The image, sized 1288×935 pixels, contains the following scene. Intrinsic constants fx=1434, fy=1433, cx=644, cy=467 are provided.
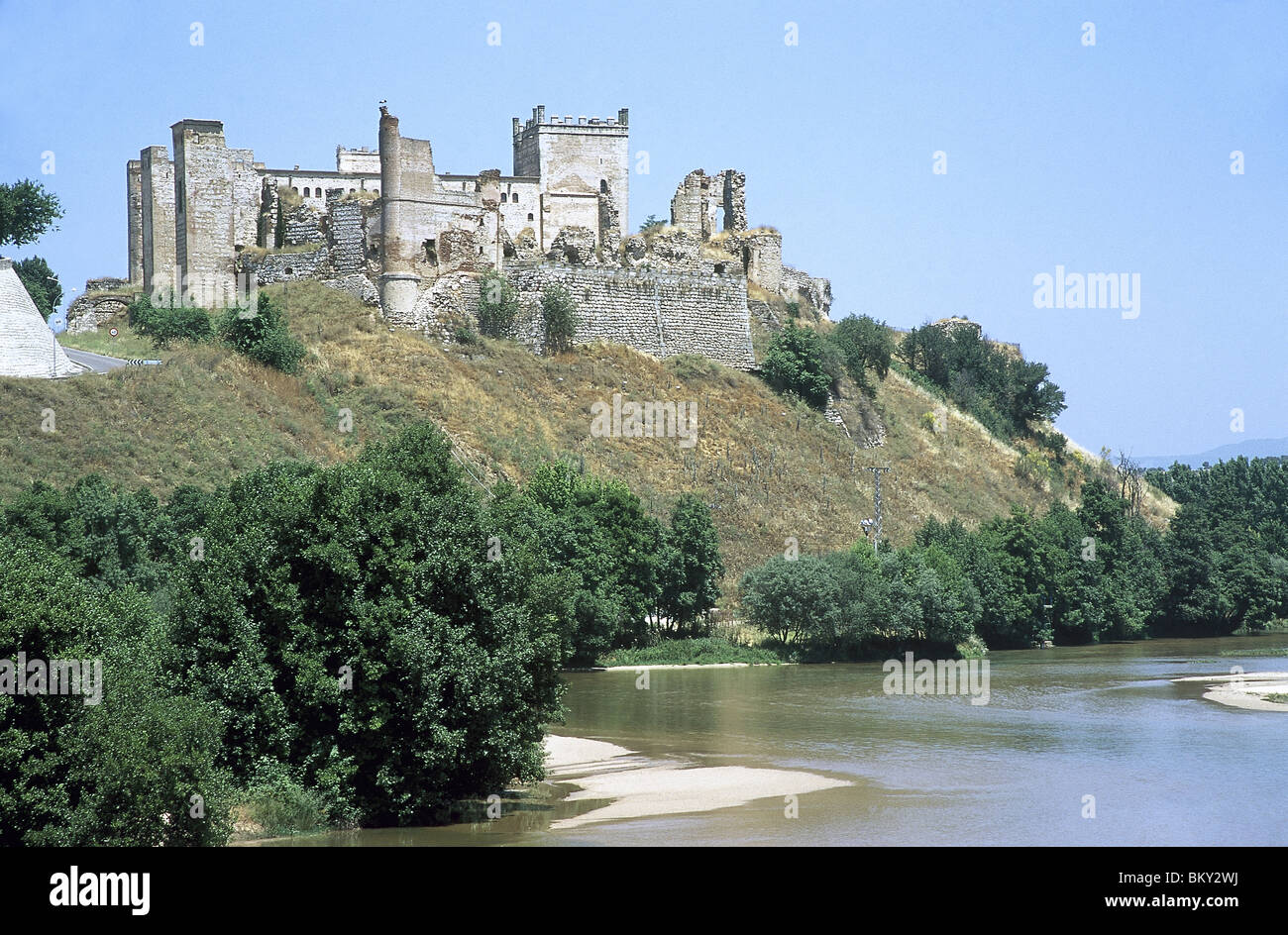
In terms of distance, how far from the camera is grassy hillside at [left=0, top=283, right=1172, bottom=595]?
44812mm

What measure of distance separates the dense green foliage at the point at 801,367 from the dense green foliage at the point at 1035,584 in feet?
32.6

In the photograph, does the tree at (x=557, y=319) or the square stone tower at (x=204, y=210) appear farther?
the tree at (x=557, y=319)

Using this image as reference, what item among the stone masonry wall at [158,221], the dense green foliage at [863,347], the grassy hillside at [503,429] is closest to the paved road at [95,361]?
the grassy hillside at [503,429]

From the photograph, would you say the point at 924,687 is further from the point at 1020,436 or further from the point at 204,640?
the point at 1020,436

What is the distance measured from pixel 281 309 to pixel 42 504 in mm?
22680

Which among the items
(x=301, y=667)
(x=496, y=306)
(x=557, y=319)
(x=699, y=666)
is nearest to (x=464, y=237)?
(x=496, y=306)

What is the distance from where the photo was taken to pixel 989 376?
82125mm

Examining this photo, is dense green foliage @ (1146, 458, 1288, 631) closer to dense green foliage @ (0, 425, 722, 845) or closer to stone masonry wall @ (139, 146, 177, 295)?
dense green foliage @ (0, 425, 722, 845)

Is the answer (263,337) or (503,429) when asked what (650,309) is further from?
(263,337)

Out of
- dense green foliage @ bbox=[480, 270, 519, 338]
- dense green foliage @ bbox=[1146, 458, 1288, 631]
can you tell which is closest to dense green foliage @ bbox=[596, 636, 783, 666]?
dense green foliage @ bbox=[480, 270, 519, 338]

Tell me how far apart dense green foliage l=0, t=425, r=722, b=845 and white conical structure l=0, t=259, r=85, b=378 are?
2523 cm

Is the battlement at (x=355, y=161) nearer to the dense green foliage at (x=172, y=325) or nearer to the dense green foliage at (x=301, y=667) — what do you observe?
the dense green foliage at (x=172, y=325)

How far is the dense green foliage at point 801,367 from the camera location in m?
65.8
